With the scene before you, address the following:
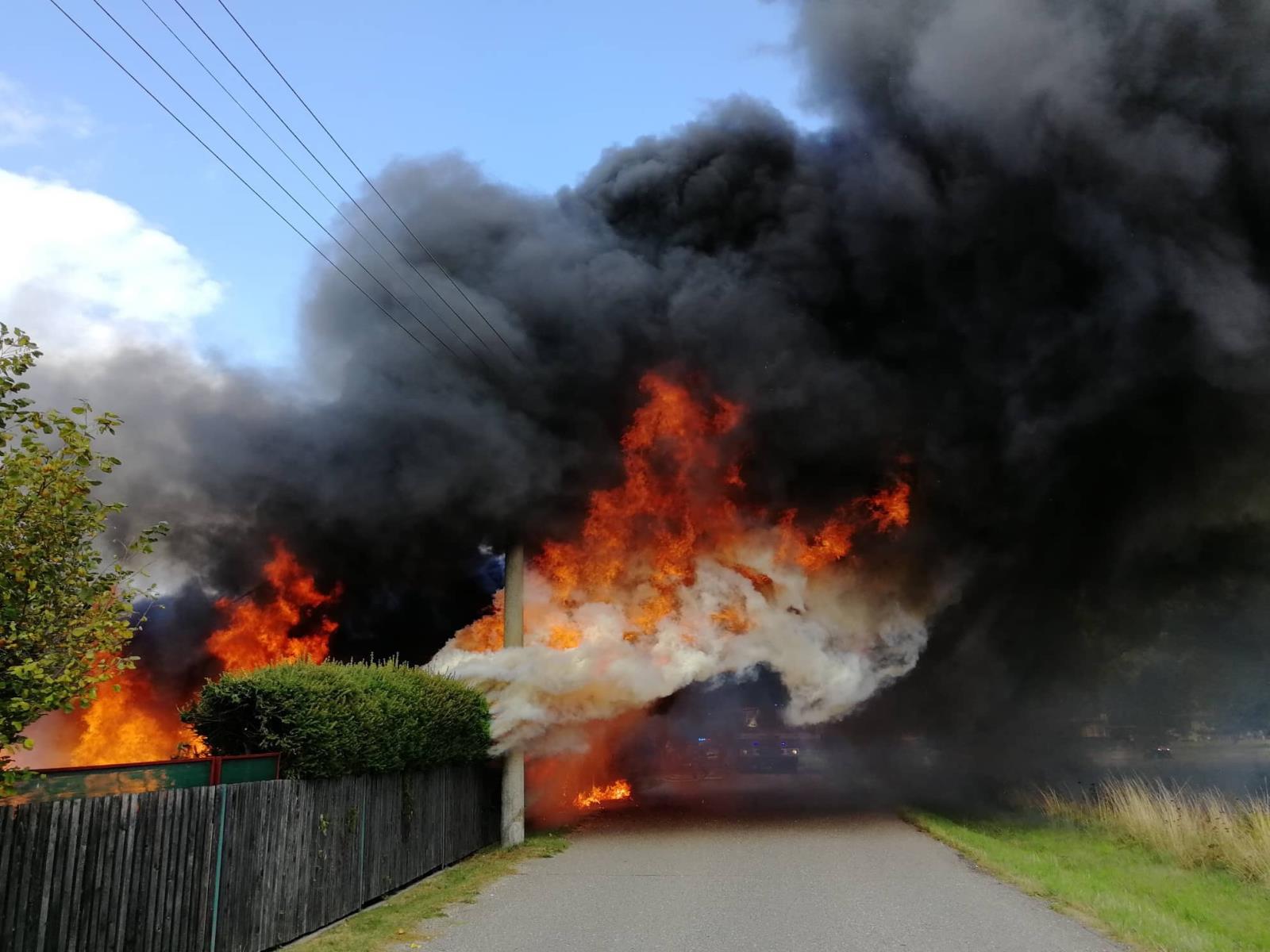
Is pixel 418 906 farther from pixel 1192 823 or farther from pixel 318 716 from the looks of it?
pixel 1192 823

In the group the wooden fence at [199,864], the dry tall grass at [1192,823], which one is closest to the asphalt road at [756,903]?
the wooden fence at [199,864]

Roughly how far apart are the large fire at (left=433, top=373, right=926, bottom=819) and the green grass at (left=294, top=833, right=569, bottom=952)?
82.6 inches

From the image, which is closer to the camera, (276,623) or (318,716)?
(318,716)

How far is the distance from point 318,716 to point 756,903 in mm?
5138

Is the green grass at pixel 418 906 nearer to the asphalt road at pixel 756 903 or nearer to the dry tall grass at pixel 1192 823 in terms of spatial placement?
the asphalt road at pixel 756 903

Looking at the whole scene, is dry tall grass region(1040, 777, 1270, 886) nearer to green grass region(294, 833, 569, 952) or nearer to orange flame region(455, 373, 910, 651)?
orange flame region(455, 373, 910, 651)

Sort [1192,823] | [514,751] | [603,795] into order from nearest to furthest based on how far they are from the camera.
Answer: [1192,823], [514,751], [603,795]

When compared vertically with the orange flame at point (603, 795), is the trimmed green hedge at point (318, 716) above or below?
above

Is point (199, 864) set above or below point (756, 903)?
above

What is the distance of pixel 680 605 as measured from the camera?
684 inches

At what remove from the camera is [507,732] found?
16.2m

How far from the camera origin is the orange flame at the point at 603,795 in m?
22.3

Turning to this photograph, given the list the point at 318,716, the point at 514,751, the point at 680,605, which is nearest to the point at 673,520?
the point at 680,605

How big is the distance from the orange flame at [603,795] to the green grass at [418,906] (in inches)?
259
